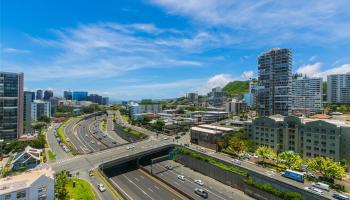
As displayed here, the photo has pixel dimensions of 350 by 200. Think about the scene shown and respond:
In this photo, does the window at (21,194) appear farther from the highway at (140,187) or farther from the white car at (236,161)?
the white car at (236,161)

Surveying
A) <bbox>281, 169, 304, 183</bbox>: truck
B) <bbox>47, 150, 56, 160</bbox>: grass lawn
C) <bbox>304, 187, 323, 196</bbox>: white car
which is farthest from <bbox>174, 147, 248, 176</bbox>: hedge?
<bbox>47, 150, 56, 160</bbox>: grass lawn

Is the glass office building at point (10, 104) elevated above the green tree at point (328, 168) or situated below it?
above

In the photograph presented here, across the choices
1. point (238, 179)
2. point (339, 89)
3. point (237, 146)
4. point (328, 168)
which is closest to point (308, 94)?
point (339, 89)

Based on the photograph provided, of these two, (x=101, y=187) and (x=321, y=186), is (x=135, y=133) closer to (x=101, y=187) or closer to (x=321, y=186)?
(x=101, y=187)

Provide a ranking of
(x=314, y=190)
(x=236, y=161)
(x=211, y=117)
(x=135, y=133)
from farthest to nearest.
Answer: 1. (x=211, y=117)
2. (x=135, y=133)
3. (x=236, y=161)
4. (x=314, y=190)

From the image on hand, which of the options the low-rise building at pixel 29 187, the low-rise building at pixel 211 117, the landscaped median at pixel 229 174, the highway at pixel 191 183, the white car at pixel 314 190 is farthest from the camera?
the low-rise building at pixel 211 117

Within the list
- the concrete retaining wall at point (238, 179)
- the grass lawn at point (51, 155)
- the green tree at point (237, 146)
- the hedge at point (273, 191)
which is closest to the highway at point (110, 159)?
the concrete retaining wall at point (238, 179)

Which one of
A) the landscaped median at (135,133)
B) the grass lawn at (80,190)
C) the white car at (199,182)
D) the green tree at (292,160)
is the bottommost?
the white car at (199,182)
